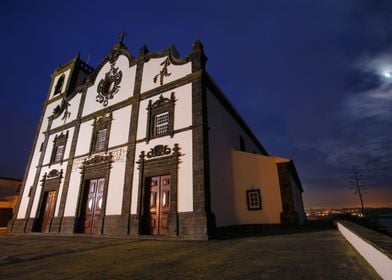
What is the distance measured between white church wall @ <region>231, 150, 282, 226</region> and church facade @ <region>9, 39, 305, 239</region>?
51 mm

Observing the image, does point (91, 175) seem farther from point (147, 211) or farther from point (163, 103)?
point (163, 103)

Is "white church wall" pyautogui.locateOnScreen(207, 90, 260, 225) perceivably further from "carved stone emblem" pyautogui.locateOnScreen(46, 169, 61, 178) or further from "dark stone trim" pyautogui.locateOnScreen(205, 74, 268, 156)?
"carved stone emblem" pyautogui.locateOnScreen(46, 169, 61, 178)

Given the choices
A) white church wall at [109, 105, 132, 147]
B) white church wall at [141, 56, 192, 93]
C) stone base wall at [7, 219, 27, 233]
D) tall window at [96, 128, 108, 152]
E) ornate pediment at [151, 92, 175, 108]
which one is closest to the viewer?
ornate pediment at [151, 92, 175, 108]

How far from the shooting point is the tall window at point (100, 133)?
40.0ft

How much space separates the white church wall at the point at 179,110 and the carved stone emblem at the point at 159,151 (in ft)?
3.46

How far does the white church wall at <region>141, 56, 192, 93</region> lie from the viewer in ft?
34.6

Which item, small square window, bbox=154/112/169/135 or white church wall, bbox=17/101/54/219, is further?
white church wall, bbox=17/101/54/219

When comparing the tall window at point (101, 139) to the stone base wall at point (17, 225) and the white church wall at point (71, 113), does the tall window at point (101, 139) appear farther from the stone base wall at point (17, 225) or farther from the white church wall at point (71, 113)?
the stone base wall at point (17, 225)

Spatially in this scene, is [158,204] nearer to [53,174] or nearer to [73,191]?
[73,191]

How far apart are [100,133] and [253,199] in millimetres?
9810

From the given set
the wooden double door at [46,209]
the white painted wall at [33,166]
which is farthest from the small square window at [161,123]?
the white painted wall at [33,166]

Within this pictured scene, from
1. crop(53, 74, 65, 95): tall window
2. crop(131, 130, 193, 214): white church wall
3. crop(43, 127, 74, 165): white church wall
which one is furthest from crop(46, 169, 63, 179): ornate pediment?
crop(53, 74, 65, 95): tall window

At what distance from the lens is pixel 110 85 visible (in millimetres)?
13820

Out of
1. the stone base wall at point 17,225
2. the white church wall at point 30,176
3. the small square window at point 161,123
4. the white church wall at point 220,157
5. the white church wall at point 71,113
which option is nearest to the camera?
the white church wall at point 220,157
